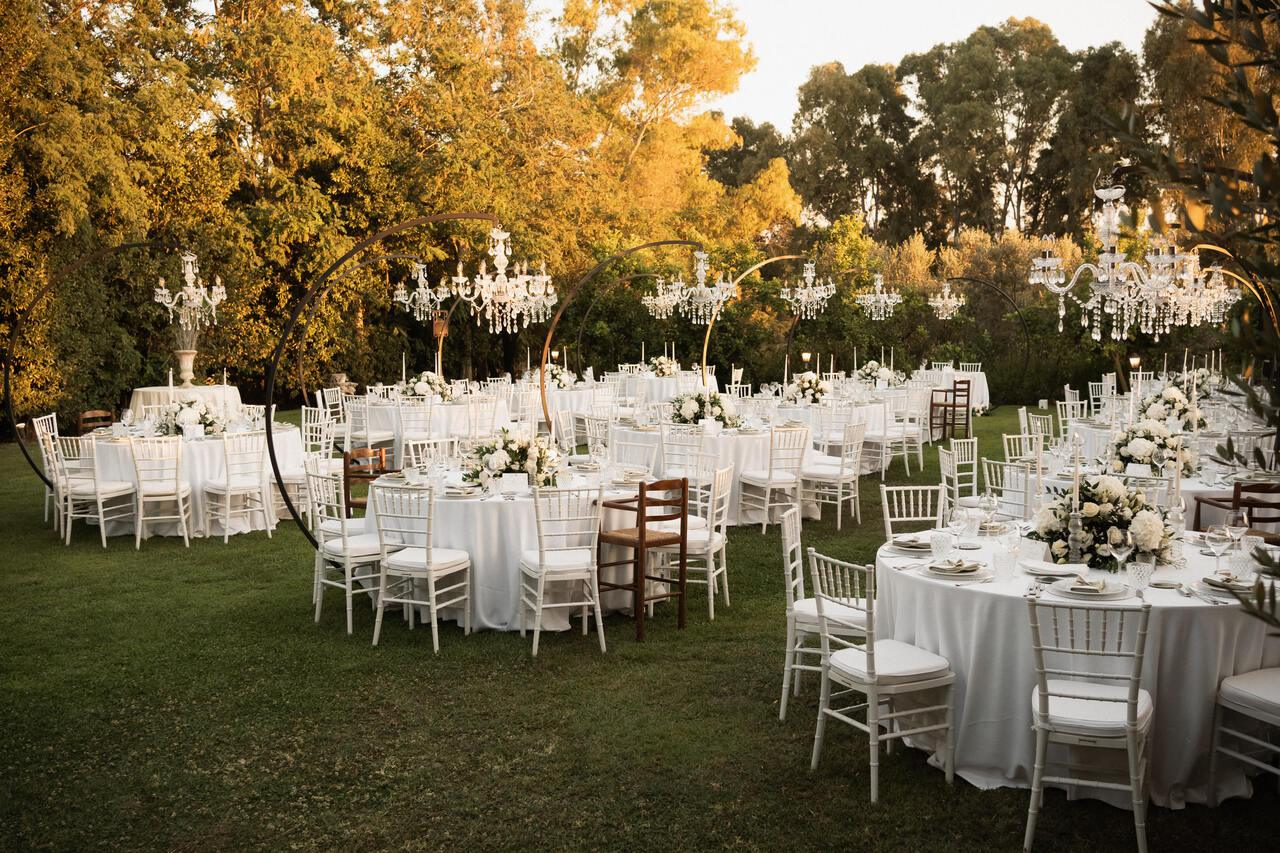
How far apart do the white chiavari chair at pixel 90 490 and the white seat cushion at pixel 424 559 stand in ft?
14.6

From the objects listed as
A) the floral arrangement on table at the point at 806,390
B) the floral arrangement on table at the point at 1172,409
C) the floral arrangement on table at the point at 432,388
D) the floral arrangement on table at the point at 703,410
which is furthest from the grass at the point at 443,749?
the floral arrangement on table at the point at 432,388

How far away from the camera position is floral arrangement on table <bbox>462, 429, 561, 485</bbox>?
742 cm

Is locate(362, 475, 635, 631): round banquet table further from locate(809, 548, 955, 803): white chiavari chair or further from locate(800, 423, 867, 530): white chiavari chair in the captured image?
locate(800, 423, 867, 530): white chiavari chair

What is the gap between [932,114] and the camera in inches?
1342

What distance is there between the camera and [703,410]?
36.4ft

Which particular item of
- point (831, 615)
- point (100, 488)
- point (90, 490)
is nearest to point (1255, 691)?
point (831, 615)

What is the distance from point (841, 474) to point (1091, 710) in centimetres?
631

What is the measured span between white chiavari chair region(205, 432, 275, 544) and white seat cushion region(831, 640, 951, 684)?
7069mm

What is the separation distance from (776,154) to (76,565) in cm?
3057

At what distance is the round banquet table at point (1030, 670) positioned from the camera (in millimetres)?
4375

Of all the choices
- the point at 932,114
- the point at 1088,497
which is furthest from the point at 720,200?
the point at 1088,497

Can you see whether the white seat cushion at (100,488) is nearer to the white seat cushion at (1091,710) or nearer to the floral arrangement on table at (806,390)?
the floral arrangement on table at (806,390)

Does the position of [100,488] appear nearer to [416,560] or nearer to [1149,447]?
[416,560]

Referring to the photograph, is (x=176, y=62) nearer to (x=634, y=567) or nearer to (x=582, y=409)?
(x=582, y=409)
